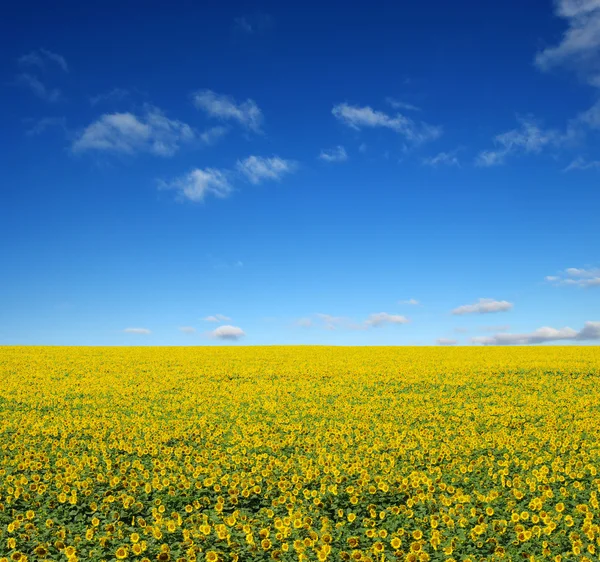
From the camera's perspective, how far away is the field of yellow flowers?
27.7 feet

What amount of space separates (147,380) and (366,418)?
46.1ft

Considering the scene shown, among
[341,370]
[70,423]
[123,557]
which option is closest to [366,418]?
[70,423]

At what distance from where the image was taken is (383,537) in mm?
8672

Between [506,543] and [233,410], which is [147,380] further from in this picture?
[506,543]

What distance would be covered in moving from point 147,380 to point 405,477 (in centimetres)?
1902

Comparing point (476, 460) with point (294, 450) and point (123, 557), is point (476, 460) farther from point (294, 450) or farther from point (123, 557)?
point (123, 557)

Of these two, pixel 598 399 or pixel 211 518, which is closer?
pixel 211 518

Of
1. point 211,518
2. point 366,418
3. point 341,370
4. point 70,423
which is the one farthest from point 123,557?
point 341,370

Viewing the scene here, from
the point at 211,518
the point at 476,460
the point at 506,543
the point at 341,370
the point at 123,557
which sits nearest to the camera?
the point at 123,557

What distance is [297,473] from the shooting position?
467 inches

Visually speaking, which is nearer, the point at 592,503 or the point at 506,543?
the point at 506,543

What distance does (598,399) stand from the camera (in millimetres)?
22000

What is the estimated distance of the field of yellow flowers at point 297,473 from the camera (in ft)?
27.7

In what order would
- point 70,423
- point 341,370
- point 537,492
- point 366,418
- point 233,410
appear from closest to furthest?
point 537,492
point 70,423
point 366,418
point 233,410
point 341,370
